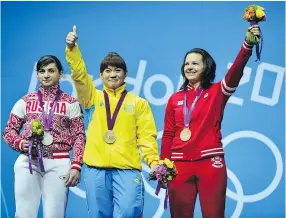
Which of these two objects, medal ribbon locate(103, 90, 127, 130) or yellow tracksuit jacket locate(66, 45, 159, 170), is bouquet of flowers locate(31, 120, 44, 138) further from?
medal ribbon locate(103, 90, 127, 130)

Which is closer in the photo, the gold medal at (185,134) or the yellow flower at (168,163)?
the yellow flower at (168,163)

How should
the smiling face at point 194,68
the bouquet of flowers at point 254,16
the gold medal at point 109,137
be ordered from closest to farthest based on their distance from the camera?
1. the bouquet of flowers at point 254,16
2. the gold medal at point 109,137
3. the smiling face at point 194,68

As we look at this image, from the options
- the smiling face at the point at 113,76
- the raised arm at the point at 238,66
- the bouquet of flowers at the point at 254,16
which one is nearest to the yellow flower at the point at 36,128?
the smiling face at the point at 113,76

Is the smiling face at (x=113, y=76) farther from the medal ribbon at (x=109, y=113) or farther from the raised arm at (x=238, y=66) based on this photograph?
the raised arm at (x=238, y=66)

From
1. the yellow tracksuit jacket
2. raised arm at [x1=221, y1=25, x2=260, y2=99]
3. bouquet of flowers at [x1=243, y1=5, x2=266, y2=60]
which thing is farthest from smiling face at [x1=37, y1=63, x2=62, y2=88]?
bouquet of flowers at [x1=243, y1=5, x2=266, y2=60]

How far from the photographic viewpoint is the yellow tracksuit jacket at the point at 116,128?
4.56 metres

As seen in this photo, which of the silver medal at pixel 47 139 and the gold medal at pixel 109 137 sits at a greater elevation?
the gold medal at pixel 109 137

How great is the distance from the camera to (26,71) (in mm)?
6547

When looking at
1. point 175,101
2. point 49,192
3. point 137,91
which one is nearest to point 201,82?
point 175,101

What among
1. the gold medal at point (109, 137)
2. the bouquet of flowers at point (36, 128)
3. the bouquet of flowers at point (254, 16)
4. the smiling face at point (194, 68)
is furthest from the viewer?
the smiling face at point (194, 68)

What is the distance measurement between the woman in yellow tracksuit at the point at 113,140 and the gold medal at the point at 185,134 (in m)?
0.22

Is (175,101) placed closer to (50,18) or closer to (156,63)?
(156,63)

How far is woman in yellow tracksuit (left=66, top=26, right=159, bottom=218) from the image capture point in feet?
14.9

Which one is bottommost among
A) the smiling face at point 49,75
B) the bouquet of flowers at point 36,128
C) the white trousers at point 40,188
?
the white trousers at point 40,188
